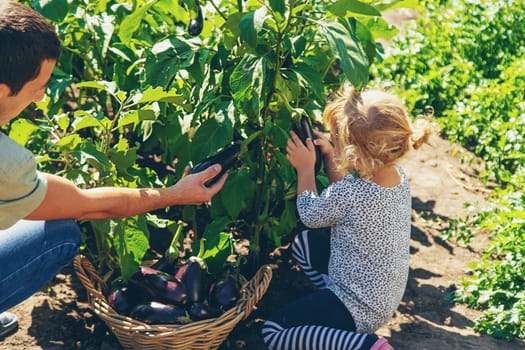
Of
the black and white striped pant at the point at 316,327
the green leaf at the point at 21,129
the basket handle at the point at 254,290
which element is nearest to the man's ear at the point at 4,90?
the green leaf at the point at 21,129

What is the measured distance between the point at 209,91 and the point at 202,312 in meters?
0.74

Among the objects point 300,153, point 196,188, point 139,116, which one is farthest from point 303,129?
point 139,116

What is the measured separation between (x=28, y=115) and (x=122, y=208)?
1069 mm

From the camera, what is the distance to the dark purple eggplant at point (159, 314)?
262 centimetres

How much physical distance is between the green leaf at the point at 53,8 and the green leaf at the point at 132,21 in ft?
0.69

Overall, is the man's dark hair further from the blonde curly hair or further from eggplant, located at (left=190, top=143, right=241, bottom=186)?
the blonde curly hair

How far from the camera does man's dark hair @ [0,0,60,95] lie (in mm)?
2033

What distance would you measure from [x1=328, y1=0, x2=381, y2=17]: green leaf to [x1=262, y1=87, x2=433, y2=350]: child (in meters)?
0.32

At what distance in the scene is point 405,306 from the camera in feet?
10.2

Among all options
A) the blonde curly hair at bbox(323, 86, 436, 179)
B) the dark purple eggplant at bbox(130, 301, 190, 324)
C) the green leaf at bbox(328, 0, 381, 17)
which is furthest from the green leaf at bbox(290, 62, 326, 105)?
the dark purple eggplant at bbox(130, 301, 190, 324)

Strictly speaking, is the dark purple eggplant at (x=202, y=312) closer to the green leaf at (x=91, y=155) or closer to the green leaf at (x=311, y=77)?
the green leaf at (x=91, y=155)

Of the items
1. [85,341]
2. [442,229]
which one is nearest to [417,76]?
[442,229]

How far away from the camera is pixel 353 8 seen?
244 centimetres

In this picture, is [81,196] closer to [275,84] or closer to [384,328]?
[275,84]
